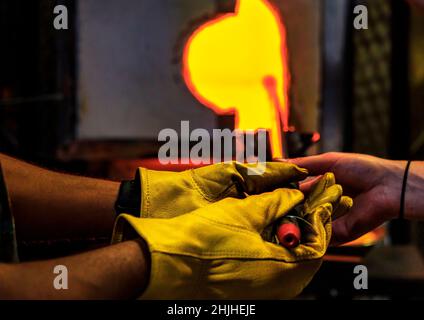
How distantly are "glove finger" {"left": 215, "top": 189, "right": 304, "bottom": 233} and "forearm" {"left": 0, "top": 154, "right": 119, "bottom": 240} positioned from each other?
0.55 meters

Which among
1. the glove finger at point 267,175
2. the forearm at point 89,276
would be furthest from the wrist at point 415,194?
the forearm at point 89,276

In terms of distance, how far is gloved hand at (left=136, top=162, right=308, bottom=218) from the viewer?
1884mm

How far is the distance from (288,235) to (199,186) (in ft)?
1.17

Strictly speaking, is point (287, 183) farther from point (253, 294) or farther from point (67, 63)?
point (67, 63)

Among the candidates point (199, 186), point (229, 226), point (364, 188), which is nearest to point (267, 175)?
point (199, 186)

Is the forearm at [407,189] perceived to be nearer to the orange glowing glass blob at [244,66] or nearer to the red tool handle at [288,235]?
the red tool handle at [288,235]

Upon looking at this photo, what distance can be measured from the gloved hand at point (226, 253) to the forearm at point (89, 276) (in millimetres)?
45

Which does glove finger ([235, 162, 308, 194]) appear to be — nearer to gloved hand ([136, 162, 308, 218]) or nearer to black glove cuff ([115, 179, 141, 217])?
gloved hand ([136, 162, 308, 218])

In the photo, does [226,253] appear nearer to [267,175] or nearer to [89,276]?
[89,276]

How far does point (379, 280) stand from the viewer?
3.43 meters

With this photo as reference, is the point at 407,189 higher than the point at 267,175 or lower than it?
lower

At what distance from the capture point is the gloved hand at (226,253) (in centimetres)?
149

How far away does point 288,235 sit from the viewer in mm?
1660

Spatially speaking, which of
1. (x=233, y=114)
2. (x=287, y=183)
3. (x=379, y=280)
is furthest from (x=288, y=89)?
(x=287, y=183)
